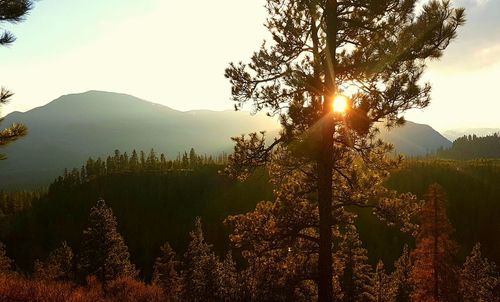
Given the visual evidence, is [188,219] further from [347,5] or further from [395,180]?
[347,5]

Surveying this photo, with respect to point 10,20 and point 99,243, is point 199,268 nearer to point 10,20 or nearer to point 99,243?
point 99,243

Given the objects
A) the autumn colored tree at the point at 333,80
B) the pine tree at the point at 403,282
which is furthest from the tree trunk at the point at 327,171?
the pine tree at the point at 403,282

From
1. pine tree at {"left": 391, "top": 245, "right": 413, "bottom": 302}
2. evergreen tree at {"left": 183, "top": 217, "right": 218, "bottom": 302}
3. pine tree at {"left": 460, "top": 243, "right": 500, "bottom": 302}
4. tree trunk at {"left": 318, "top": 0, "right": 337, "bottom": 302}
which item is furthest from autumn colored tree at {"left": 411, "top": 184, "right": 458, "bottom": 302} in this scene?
evergreen tree at {"left": 183, "top": 217, "right": 218, "bottom": 302}

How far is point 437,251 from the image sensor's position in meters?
27.6

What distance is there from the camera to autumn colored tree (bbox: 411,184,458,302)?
27328mm

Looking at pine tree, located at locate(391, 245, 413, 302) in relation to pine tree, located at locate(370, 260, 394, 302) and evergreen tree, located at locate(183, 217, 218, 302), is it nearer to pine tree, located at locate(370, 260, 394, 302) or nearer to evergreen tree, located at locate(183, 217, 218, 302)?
pine tree, located at locate(370, 260, 394, 302)

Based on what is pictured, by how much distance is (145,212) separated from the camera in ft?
525

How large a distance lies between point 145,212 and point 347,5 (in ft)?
511

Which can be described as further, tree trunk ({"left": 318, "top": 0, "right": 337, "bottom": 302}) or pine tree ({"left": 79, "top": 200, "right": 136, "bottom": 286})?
pine tree ({"left": 79, "top": 200, "right": 136, "bottom": 286})

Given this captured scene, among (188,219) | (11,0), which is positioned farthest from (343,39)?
(188,219)

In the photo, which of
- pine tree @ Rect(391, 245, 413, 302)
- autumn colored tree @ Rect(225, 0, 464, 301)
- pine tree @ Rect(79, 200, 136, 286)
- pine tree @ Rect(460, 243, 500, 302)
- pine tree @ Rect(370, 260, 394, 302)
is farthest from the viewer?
pine tree @ Rect(391, 245, 413, 302)

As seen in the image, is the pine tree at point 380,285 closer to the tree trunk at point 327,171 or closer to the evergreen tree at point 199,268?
the evergreen tree at point 199,268

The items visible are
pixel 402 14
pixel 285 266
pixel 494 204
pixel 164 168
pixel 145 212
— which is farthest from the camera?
pixel 164 168

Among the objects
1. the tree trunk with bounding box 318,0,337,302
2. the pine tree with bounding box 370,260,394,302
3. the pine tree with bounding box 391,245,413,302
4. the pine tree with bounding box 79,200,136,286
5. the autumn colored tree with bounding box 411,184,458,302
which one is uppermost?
the tree trunk with bounding box 318,0,337,302
